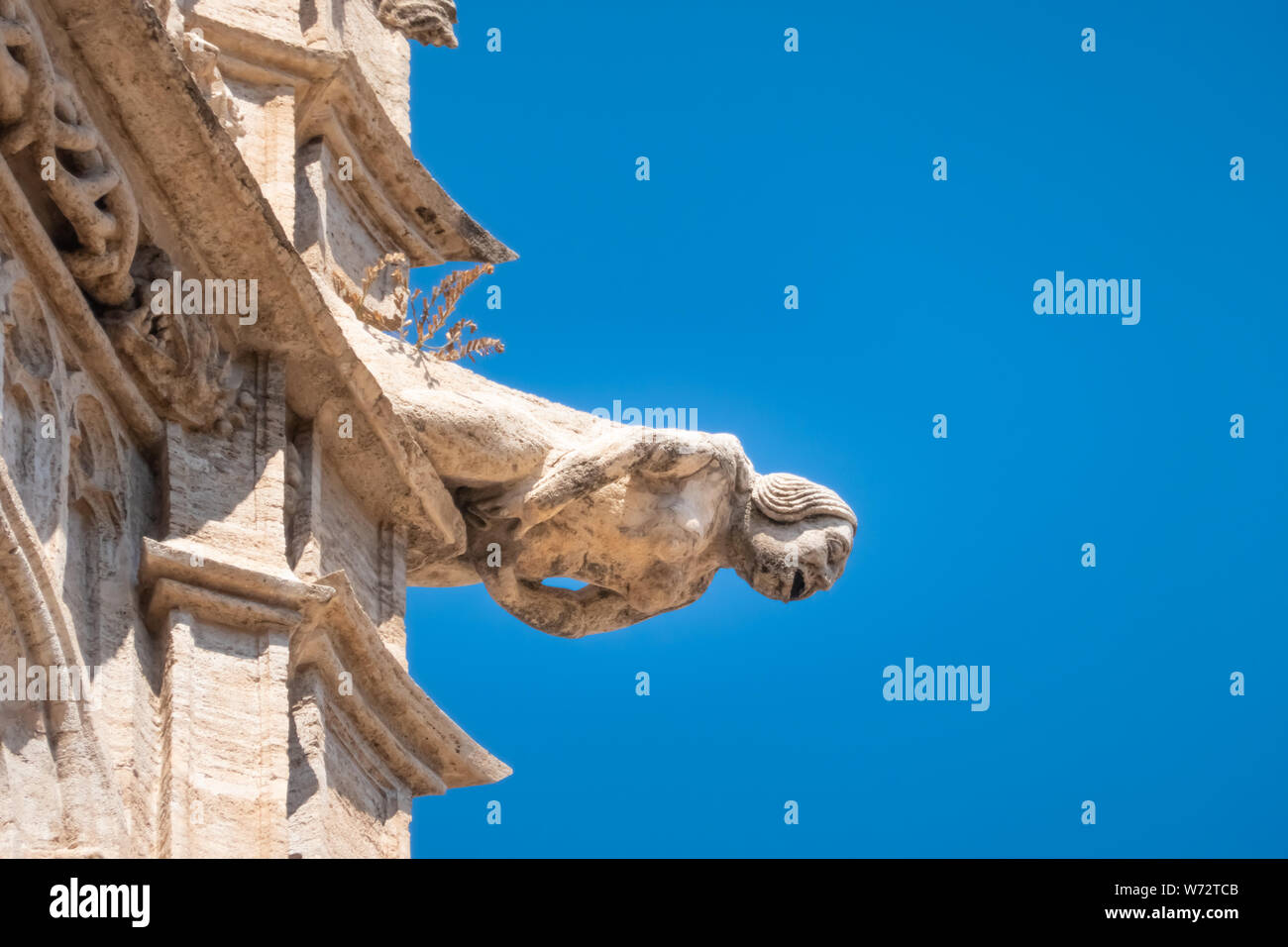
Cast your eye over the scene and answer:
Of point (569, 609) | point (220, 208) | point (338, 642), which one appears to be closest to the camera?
point (220, 208)

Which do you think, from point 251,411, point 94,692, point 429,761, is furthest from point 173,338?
point 429,761

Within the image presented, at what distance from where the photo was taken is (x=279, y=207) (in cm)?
1177

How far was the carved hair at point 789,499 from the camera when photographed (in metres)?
11.9

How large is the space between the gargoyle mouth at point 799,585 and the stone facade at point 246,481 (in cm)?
2

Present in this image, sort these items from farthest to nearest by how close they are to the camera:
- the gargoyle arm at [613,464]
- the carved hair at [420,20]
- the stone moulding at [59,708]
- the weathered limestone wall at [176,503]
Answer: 1. the carved hair at [420,20]
2. the gargoyle arm at [613,464]
3. the weathered limestone wall at [176,503]
4. the stone moulding at [59,708]

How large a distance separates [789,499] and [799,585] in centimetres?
30

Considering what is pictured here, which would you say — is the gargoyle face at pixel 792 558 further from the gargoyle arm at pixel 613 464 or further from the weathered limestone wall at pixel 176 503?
the weathered limestone wall at pixel 176 503

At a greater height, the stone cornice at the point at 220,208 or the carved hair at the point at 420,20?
the carved hair at the point at 420,20

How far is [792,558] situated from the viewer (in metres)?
11.8

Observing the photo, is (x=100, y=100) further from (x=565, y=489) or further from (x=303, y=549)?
(x=565, y=489)

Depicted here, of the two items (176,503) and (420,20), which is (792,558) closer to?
(176,503)

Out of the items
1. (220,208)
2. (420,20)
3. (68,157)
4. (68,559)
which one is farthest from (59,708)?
(420,20)

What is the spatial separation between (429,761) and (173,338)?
192 centimetres

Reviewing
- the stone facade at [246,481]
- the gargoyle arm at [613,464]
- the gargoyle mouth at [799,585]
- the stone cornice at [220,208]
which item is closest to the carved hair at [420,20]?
the stone facade at [246,481]
